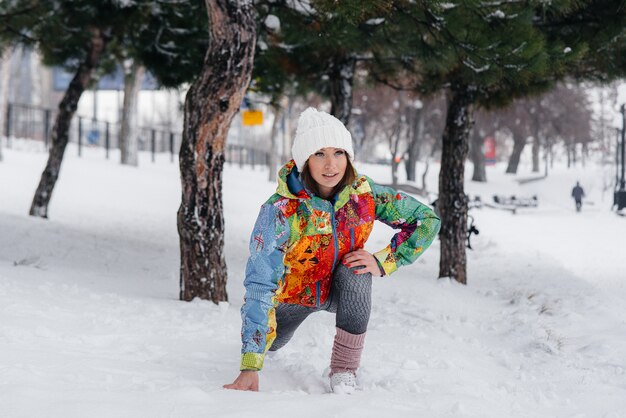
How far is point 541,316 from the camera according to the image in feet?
18.0

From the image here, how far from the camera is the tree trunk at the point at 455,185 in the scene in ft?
23.7

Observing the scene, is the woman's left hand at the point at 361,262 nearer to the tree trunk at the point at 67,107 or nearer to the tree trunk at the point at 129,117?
the tree trunk at the point at 67,107

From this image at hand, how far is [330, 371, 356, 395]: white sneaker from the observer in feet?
8.59

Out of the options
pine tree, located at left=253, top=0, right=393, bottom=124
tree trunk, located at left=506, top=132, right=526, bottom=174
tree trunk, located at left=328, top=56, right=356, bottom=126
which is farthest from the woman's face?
tree trunk, located at left=506, top=132, right=526, bottom=174

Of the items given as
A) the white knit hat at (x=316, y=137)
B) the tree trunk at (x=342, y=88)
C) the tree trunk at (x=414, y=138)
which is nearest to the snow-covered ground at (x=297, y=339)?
the white knit hat at (x=316, y=137)

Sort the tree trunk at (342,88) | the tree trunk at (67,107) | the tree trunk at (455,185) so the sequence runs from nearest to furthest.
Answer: the tree trunk at (455,185)
the tree trunk at (342,88)
the tree trunk at (67,107)

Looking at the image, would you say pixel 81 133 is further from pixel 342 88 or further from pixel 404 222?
pixel 404 222

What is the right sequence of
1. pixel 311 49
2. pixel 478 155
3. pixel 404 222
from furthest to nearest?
1. pixel 478 155
2. pixel 311 49
3. pixel 404 222

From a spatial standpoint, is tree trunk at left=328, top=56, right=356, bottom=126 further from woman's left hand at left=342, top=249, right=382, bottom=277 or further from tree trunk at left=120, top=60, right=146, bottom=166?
tree trunk at left=120, top=60, right=146, bottom=166

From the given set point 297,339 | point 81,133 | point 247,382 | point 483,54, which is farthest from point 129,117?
point 247,382

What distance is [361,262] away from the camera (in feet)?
8.58

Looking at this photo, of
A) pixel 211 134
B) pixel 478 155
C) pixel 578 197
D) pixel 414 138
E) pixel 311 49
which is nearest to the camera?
pixel 211 134

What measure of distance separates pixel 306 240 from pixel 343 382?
57 cm

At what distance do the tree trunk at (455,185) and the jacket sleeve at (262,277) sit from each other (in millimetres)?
5012
